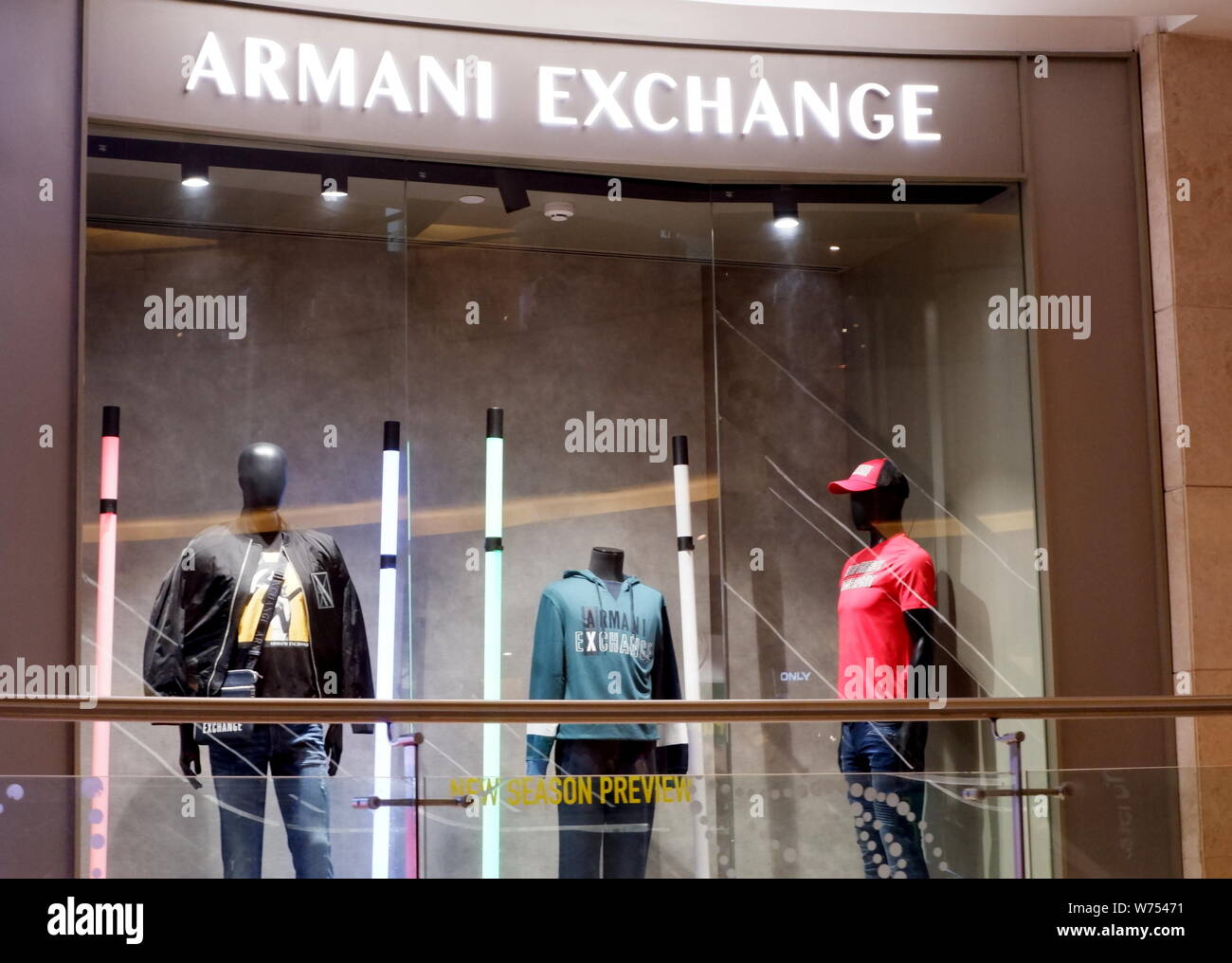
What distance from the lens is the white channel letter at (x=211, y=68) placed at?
4.61 meters

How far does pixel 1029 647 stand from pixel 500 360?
216 cm

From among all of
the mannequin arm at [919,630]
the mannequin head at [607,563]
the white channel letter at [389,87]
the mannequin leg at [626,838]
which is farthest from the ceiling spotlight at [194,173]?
the mannequin leg at [626,838]

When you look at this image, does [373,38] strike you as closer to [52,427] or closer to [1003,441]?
[52,427]

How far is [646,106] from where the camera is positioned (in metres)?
5.02

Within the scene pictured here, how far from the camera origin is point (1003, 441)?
5.05 metres

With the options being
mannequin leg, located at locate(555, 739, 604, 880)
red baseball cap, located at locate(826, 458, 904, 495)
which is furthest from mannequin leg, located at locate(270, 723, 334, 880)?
red baseball cap, located at locate(826, 458, 904, 495)

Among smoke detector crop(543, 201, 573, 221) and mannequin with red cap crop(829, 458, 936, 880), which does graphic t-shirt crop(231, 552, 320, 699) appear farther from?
mannequin with red cap crop(829, 458, 936, 880)

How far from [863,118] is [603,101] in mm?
966

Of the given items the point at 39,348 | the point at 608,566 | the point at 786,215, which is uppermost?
the point at 786,215

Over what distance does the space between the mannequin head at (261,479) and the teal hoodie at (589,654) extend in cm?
91

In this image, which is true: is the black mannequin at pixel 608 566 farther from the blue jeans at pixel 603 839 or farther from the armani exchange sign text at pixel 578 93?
the blue jeans at pixel 603 839

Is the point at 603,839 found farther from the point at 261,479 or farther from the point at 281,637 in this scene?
the point at 261,479

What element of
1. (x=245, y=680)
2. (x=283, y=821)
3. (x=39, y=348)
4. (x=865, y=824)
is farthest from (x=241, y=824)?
(x=39, y=348)

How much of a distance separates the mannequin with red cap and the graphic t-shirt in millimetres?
1741
